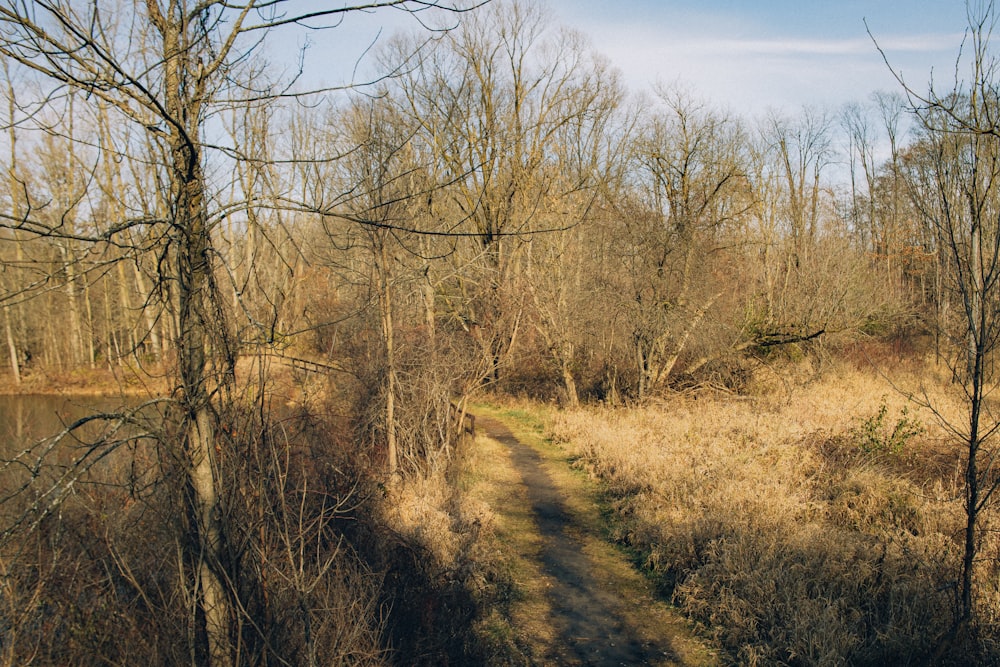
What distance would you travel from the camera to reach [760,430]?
1291cm

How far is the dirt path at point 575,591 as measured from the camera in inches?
265

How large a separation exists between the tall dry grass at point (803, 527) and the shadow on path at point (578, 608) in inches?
30.4

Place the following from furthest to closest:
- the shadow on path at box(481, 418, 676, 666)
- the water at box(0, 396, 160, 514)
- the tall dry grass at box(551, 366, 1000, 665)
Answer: the shadow on path at box(481, 418, 676, 666) → the tall dry grass at box(551, 366, 1000, 665) → the water at box(0, 396, 160, 514)

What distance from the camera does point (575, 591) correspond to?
811 centimetres

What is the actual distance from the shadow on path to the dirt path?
1 cm

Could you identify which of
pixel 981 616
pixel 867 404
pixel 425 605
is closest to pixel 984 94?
pixel 981 616

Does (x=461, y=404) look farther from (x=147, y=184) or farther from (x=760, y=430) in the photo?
(x=147, y=184)

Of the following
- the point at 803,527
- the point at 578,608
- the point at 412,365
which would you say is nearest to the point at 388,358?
the point at 412,365

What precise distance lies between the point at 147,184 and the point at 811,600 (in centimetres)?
718

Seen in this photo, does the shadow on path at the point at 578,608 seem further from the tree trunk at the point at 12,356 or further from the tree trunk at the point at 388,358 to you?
the tree trunk at the point at 12,356

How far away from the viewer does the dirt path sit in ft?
22.1

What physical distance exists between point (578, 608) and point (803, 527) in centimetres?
320

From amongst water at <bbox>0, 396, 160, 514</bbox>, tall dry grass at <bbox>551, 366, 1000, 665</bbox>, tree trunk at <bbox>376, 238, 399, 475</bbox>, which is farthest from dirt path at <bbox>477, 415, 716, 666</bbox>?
water at <bbox>0, 396, 160, 514</bbox>

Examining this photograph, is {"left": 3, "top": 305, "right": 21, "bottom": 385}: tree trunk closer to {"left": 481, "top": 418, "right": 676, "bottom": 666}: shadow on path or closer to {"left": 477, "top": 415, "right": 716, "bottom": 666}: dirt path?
{"left": 477, "top": 415, "right": 716, "bottom": 666}: dirt path
